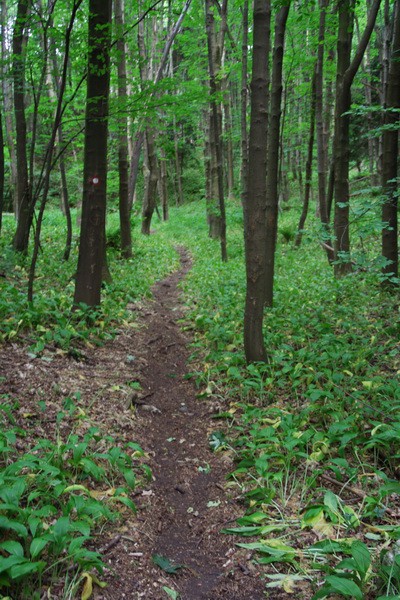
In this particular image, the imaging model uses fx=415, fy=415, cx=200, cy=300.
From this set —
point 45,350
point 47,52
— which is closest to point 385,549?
point 45,350

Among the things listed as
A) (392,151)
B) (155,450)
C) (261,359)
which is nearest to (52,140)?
(261,359)

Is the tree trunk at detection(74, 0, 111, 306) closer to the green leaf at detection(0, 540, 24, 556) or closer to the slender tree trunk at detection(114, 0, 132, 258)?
the slender tree trunk at detection(114, 0, 132, 258)

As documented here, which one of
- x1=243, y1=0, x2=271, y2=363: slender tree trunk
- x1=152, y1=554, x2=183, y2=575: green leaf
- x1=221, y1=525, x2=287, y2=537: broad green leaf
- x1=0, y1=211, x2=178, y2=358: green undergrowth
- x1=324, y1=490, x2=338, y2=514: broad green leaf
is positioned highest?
x1=243, y1=0, x2=271, y2=363: slender tree trunk

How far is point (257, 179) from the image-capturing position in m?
4.93

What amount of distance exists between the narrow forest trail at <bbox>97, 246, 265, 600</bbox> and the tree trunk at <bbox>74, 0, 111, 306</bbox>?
1966 millimetres

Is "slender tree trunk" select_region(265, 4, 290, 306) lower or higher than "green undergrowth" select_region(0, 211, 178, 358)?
higher

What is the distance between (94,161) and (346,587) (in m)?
6.37

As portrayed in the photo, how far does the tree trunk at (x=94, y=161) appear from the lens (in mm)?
6297

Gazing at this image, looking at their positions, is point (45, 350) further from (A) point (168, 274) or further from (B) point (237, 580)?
(A) point (168, 274)

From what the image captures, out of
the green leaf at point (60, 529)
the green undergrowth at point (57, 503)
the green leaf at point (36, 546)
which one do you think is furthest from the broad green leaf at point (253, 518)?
the green leaf at point (36, 546)

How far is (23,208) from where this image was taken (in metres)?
9.80

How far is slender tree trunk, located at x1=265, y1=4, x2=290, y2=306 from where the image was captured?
698cm

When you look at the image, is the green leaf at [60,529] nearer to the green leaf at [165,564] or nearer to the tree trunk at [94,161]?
the green leaf at [165,564]

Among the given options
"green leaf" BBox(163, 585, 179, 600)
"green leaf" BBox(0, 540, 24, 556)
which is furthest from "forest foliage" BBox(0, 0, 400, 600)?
"green leaf" BBox(163, 585, 179, 600)
